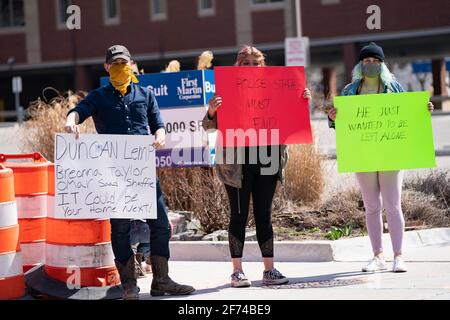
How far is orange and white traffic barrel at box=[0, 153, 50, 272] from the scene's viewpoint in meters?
7.46

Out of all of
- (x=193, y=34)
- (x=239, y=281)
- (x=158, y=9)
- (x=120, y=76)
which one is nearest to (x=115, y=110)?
(x=120, y=76)

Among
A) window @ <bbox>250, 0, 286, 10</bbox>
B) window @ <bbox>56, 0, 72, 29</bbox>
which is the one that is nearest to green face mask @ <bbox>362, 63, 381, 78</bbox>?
window @ <bbox>250, 0, 286, 10</bbox>

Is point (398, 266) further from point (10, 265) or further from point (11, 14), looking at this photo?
point (11, 14)

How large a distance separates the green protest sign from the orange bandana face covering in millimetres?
1903

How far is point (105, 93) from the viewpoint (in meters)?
6.99

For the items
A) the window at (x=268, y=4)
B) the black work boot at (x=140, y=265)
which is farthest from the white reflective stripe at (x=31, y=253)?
the window at (x=268, y=4)

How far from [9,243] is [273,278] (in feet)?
7.05

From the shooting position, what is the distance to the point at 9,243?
22.9 ft

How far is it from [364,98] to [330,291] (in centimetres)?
177

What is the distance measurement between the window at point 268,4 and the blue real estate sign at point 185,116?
30.3 meters

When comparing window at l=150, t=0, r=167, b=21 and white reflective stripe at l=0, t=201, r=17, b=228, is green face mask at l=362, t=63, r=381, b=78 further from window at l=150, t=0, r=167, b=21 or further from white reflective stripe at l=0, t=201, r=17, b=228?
window at l=150, t=0, r=167, b=21
